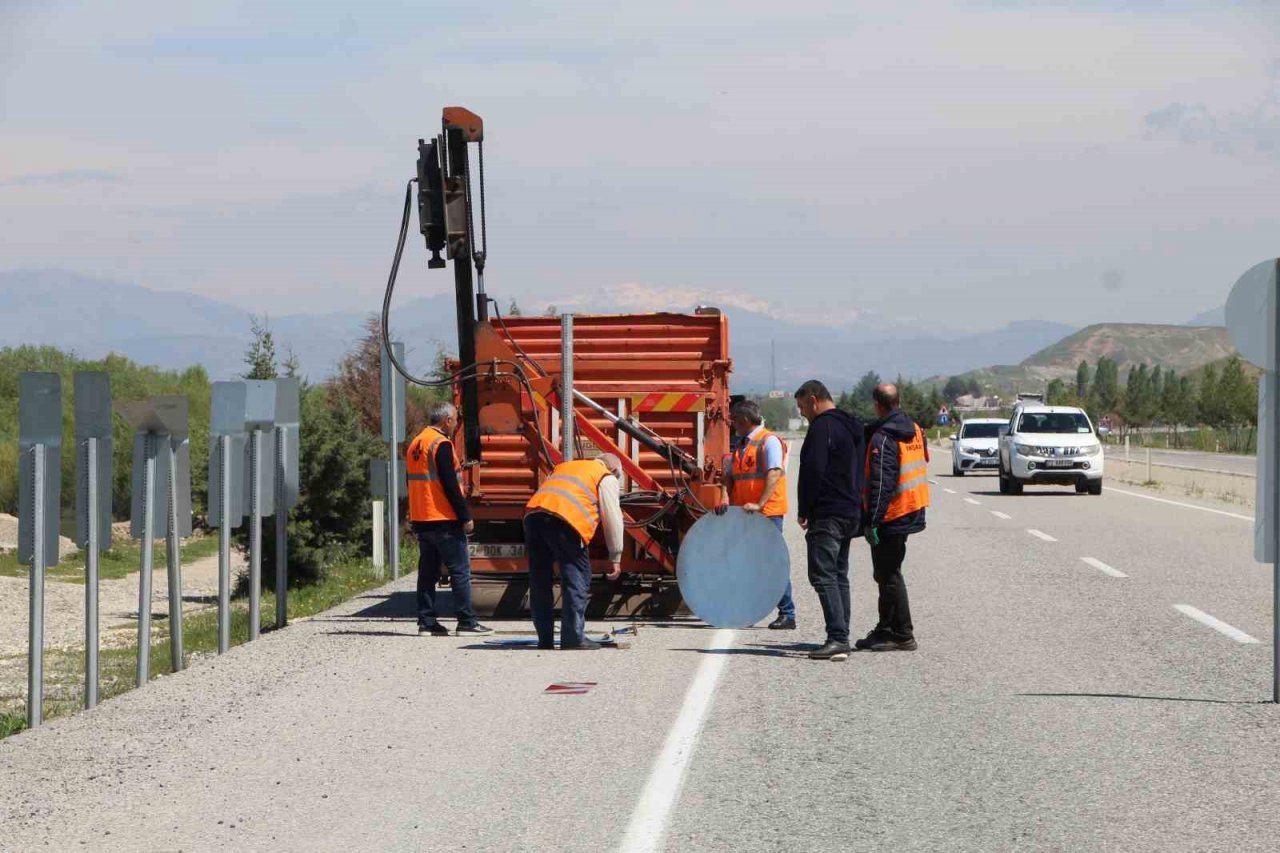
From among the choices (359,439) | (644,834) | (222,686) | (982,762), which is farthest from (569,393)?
(359,439)

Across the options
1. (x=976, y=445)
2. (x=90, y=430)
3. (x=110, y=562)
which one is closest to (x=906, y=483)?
(x=90, y=430)

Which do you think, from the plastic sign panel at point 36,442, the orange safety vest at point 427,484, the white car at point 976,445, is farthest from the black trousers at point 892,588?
the white car at point 976,445

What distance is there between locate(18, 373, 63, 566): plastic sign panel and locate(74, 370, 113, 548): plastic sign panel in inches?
15.4

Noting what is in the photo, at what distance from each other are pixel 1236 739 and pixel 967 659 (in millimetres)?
3021

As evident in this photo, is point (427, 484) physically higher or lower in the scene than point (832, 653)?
higher

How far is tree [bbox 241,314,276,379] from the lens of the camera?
98.2 ft

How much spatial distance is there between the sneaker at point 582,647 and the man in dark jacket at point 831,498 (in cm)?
164

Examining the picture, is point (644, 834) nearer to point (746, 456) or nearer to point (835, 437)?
point (835, 437)

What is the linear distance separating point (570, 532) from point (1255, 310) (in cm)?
490

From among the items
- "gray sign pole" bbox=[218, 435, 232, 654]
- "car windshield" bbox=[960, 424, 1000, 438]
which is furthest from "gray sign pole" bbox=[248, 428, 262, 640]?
"car windshield" bbox=[960, 424, 1000, 438]

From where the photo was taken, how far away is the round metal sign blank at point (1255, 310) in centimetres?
987

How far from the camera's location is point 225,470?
13.2m

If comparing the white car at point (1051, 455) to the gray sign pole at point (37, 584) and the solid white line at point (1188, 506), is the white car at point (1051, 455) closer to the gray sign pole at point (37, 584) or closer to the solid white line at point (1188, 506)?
the solid white line at point (1188, 506)

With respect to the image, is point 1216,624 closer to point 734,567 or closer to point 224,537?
point 734,567
